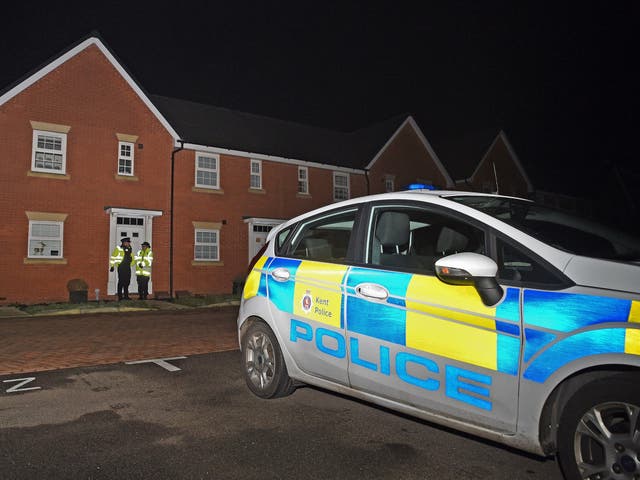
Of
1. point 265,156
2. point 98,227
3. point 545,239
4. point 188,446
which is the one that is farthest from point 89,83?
point 545,239

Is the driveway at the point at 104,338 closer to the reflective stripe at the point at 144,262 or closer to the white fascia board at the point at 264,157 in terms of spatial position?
the reflective stripe at the point at 144,262

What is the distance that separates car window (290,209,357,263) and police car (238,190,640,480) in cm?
2

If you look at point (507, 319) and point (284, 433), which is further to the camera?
point (284, 433)

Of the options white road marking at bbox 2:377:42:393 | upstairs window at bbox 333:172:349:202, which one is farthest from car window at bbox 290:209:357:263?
upstairs window at bbox 333:172:349:202

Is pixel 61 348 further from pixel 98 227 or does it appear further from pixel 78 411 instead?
pixel 98 227

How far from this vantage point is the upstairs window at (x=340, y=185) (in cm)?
2177

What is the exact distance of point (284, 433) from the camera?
11.3ft

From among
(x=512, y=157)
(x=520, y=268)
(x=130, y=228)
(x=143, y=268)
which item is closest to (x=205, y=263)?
(x=130, y=228)

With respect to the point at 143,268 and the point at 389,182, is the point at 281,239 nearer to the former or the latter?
the point at 143,268

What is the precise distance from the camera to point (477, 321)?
8.51ft

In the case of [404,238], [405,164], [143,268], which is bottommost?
[143,268]

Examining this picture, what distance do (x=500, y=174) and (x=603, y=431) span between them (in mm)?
30021

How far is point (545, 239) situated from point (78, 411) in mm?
3723

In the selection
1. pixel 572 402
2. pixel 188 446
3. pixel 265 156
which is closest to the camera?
pixel 572 402
